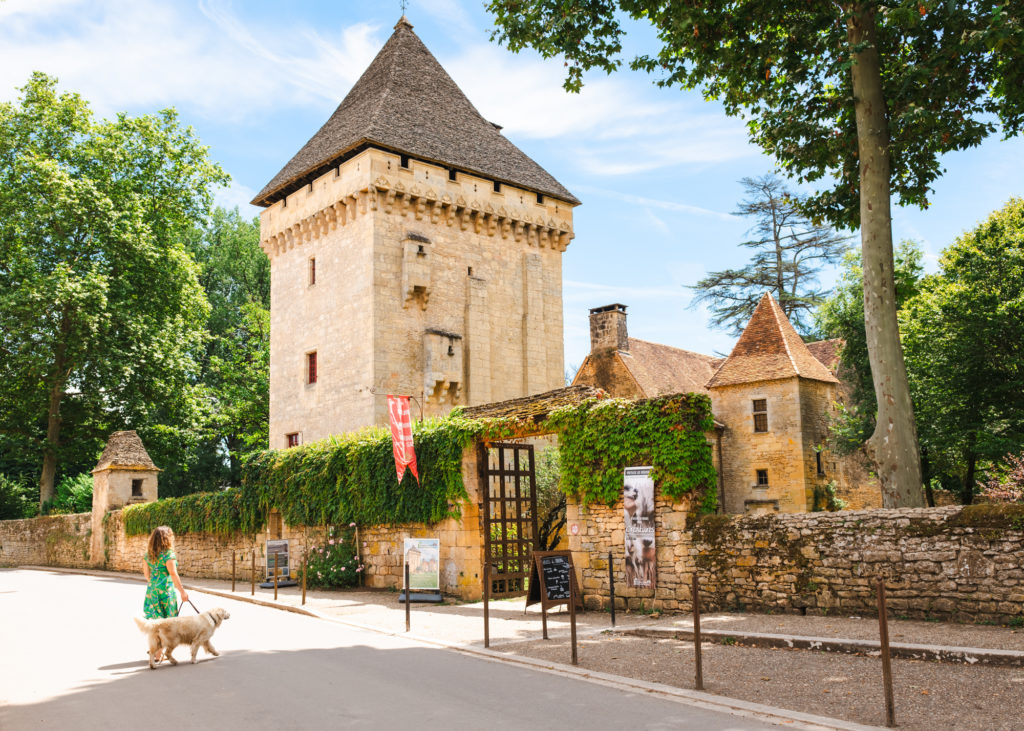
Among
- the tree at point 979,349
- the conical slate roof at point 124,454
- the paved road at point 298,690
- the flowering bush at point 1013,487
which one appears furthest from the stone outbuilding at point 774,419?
the paved road at point 298,690

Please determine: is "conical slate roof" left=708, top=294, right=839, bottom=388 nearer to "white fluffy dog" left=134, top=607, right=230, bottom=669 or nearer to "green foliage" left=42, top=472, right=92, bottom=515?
"white fluffy dog" left=134, top=607, right=230, bottom=669

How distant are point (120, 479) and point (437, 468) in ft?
55.8

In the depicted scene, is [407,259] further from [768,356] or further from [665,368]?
[768,356]

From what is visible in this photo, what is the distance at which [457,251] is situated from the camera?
2845cm

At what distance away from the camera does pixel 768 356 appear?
29.6 meters

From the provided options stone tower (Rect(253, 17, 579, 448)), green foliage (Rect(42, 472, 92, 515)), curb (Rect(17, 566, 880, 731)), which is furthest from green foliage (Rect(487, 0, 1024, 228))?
green foliage (Rect(42, 472, 92, 515))

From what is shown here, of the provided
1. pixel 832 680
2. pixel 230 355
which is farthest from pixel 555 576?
pixel 230 355

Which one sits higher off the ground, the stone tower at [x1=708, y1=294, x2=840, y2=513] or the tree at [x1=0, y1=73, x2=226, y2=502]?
the tree at [x1=0, y1=73, x2=226, y2=502]

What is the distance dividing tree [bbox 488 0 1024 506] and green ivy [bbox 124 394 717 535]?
3.20 metres

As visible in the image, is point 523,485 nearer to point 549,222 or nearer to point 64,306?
point 549,222

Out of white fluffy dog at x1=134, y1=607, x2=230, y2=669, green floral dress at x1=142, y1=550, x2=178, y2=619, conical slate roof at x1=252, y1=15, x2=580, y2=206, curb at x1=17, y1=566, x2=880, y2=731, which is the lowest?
curb at x1=17, y1=566, x2=880, y2=731

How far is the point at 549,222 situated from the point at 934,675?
24.9 meters

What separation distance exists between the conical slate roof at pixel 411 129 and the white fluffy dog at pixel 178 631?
19.2m

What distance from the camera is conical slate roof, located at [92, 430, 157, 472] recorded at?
27906 millimetres
